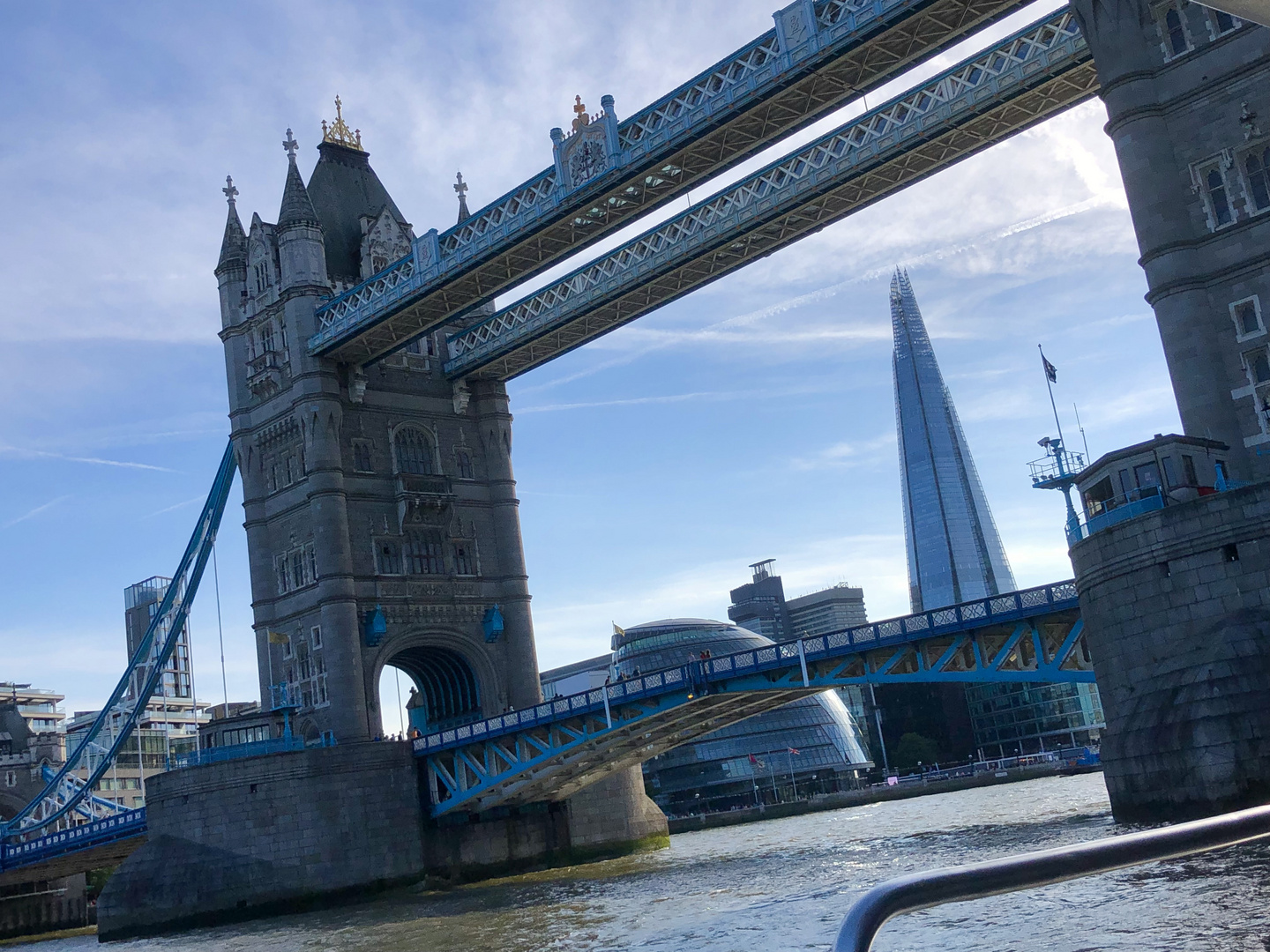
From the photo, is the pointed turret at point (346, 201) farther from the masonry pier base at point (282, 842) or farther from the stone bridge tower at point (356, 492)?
the masonry pier base at point (282, 842)

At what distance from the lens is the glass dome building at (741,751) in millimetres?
110562

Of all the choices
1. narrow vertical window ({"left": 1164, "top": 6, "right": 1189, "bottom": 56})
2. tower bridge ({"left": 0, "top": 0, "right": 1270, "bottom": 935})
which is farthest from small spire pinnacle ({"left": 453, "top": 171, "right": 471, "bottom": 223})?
narrow vertical window ({"left": 1164, "top": 6, "right": 1189, "bottom": 56})

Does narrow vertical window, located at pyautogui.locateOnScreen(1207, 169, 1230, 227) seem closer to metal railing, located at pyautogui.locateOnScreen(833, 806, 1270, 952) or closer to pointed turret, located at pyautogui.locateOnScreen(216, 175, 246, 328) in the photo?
metal railing, located at pyautogui.locateOnScreen(833, 806, 1270, 952)

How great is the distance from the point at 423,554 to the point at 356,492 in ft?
14.1

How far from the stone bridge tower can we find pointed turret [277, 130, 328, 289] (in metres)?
0.08

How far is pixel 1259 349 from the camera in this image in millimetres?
33219

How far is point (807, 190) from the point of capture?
49.7m

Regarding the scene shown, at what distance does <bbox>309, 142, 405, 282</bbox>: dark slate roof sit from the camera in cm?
6450

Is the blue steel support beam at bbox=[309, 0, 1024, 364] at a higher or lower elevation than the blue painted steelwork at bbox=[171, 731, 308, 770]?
higher

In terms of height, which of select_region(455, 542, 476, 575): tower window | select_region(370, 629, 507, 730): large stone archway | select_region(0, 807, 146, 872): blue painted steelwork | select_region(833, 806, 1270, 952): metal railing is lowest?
select_region(833, 806, 1270, 952): metal railing

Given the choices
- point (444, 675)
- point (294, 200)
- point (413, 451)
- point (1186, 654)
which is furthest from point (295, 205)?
point (1186, 654)

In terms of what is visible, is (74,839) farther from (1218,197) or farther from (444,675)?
(1218,197)

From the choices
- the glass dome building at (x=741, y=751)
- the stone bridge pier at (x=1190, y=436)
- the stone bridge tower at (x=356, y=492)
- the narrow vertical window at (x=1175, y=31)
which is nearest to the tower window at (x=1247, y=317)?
the stone bridge pier at (x=1190, y=436)

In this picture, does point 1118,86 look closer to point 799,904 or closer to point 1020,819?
point 799,904
